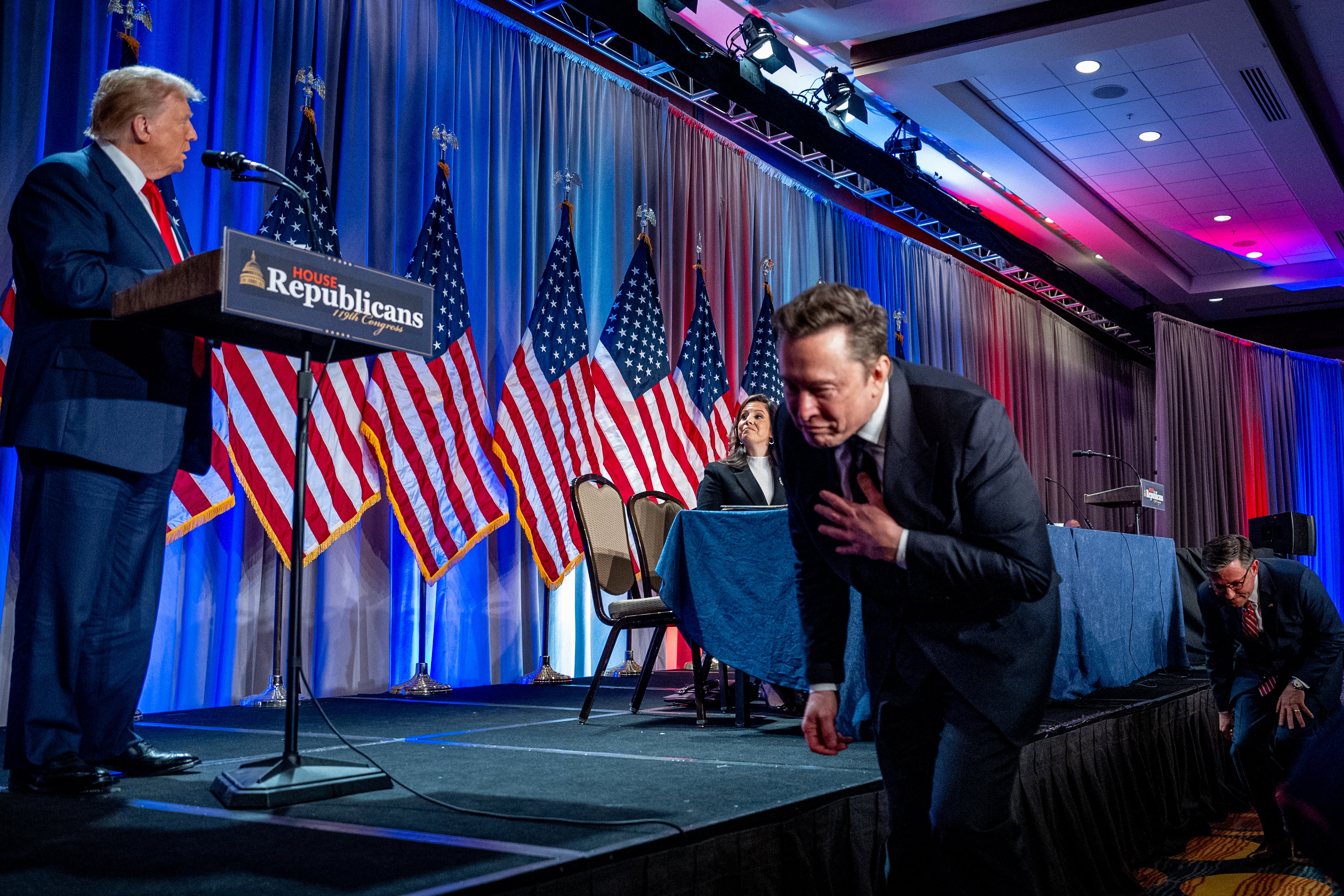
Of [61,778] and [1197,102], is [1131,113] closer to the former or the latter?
[1197,102]

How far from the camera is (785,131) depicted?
7504 mm

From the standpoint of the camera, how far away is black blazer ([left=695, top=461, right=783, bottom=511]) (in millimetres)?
4520

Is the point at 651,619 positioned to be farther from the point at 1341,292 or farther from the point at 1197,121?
the point at 1341,292

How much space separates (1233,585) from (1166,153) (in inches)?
248

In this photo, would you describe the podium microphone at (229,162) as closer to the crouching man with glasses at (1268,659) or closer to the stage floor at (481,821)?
the stage floor at (481,821)

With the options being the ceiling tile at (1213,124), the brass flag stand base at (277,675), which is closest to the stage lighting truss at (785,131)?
→ the ceiling tile at (1213,124)

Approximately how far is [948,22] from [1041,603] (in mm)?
6482

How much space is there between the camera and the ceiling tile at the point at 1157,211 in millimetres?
10062

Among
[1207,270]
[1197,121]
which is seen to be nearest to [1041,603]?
[1197,121]

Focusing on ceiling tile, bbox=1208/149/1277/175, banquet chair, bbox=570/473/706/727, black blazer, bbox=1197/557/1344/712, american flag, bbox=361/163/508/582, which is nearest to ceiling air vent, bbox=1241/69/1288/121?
ceiling tile, bbox=1208/149/1277/175

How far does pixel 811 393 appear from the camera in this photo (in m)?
1.46

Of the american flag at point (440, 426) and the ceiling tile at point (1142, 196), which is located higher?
the ceiling tile at point (1142, 196)

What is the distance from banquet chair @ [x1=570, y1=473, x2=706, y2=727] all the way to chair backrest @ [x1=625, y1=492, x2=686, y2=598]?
52 mm

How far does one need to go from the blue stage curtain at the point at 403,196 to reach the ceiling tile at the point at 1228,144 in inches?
146
